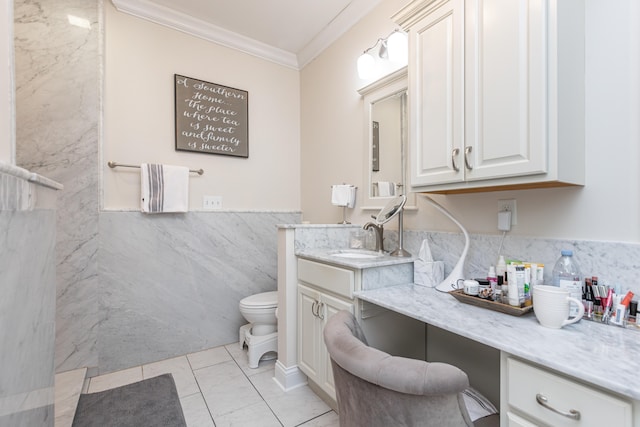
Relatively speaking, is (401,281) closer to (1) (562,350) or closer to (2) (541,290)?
(2) (541,290)

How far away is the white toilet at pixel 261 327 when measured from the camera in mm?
2170

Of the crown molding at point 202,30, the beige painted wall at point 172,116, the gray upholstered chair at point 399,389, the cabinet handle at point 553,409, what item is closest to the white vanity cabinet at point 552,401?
the cabinet handle at point 553,409

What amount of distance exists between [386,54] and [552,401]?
196 cm

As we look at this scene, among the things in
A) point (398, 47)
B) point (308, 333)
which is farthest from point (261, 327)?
point (398, 47)

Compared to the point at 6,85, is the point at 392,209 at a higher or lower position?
lower

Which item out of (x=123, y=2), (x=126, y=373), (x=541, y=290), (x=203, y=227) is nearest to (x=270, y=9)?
(x=123, y=2)

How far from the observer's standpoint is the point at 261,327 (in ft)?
7.38

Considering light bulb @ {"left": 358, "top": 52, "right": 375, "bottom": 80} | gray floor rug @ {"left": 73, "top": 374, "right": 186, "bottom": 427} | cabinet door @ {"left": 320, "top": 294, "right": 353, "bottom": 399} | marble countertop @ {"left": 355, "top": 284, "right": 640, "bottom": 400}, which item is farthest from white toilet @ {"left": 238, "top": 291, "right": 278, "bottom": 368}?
light bulb @ {"left": 358, "top": 52, "right": 375, "bottom": 80}

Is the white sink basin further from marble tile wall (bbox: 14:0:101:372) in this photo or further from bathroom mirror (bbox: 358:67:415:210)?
marble tile wall (bbox: 14:0:101:372)

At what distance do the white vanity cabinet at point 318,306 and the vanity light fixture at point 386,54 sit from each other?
1.38 meters

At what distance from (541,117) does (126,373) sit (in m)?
2.87

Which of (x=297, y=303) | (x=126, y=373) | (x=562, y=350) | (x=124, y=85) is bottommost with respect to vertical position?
(x=126, y=373)

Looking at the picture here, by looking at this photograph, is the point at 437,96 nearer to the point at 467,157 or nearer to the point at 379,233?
the point at 467,157

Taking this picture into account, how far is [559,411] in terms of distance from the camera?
726 millimetres
